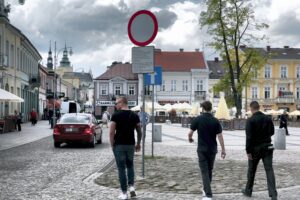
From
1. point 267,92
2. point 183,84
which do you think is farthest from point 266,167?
point 267,92

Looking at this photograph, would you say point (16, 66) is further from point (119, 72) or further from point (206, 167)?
point (119, 72)

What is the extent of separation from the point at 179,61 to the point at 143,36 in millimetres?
82055

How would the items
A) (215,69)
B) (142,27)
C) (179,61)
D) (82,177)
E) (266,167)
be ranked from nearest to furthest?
(266,167) < (142,27) < (82,177) < (179,61) < (215,69)

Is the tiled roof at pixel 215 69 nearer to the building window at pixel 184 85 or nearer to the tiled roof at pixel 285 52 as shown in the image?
the building window at pixel 184 85

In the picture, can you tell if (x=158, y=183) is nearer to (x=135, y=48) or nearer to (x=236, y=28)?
(x=135, y=48)

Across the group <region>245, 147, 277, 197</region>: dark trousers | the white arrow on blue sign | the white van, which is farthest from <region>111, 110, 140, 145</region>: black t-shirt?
the white van

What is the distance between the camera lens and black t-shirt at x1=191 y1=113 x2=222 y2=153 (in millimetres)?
8680

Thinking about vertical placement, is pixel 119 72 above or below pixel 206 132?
above

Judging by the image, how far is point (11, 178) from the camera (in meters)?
11.2

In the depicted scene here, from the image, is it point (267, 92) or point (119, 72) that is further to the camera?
point (119, 72)

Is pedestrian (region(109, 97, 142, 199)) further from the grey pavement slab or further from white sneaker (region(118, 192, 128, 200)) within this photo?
the grey pavement slab

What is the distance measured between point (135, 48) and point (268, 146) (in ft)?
11.6

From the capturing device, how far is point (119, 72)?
93938 mm

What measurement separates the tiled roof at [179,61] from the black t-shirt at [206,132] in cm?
8104
